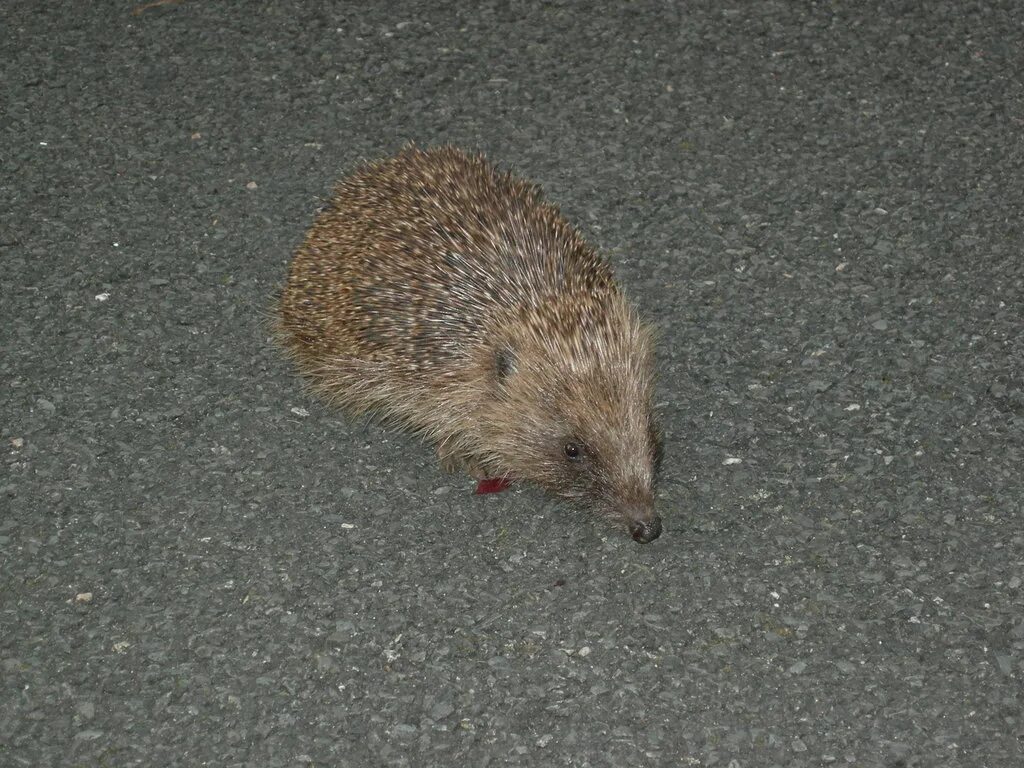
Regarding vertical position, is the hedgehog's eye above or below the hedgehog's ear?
below

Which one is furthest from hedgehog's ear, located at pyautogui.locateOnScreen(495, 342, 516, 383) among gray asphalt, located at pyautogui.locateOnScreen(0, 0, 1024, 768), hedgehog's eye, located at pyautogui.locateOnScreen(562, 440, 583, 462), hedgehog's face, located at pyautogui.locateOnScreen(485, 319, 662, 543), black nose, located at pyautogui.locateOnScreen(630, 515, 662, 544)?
black nose, located at pyautogui.locateOnScreen(630, 515, 662, 544)

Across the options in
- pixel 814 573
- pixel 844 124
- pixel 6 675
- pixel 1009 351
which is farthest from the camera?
pixel 844 124

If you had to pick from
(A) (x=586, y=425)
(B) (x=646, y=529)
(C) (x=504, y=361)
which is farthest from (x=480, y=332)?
(B) (x=646, y=529)

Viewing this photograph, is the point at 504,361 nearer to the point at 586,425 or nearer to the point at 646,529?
the point at 586,425

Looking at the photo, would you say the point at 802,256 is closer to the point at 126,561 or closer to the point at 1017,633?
the point at 1017,633

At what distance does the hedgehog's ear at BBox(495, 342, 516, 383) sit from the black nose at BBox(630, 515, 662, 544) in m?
0.61

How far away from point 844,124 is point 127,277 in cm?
310

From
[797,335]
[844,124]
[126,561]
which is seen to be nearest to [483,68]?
[844,124]

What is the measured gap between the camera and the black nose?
3.85m

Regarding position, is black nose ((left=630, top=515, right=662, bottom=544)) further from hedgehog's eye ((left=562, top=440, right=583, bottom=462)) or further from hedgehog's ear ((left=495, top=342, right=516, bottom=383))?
hedgehog's ear ((left=495, top=342, right=516, bottom=383))

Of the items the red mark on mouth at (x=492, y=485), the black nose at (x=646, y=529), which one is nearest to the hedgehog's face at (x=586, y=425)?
the black nose at (x=646, y=529)

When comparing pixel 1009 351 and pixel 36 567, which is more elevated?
pixel 1009 351

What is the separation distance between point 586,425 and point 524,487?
44 cm

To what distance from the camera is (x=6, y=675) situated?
364cm
